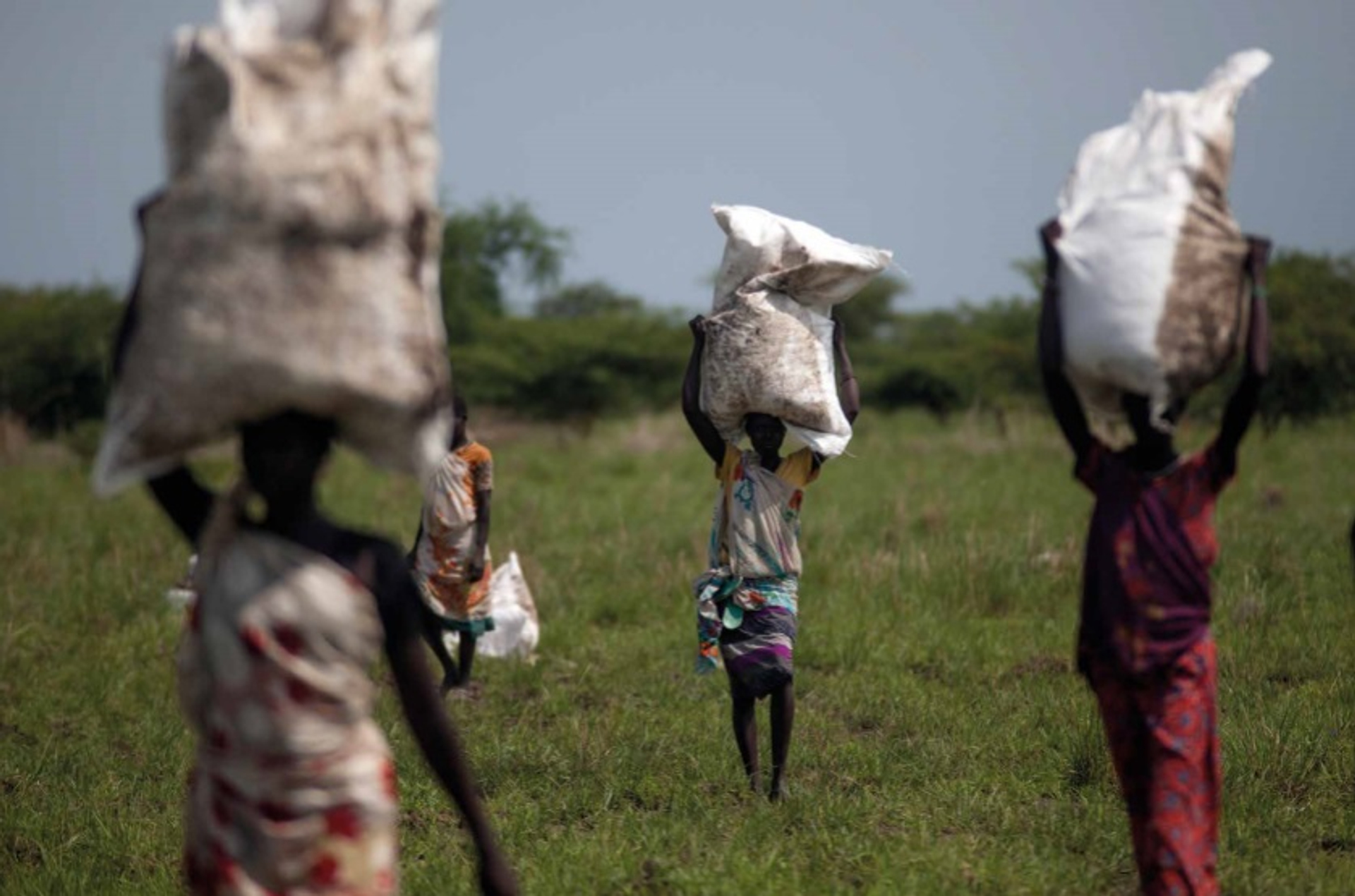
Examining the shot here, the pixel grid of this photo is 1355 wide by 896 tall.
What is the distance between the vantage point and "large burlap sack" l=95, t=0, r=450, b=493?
2.54 m

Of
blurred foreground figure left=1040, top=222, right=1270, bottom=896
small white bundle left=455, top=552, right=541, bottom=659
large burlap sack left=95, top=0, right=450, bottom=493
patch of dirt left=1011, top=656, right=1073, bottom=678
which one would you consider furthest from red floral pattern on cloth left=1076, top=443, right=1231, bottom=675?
small white bundle left=455, top=552, right=541, bottom=659

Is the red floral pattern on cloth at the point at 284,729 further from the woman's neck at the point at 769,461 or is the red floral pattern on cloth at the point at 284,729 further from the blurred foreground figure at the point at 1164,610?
the woman's neck at the point at 769,461

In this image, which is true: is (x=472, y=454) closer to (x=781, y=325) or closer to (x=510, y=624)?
(x=510, y=624)

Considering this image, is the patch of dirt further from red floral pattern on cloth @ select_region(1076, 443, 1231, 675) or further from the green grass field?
red floral pattern on cloth @ select_region(1076, 443, 1231, 675)

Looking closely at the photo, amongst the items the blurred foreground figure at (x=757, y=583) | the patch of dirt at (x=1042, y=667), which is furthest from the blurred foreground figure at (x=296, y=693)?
the patch of dirt at (x=1042, y=667)

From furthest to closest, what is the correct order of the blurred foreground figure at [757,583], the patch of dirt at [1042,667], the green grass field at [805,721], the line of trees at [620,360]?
the line of trees at [620,360], the patch of dirt at [1042,667], the blurred foreground figure at [757,583], the green grass field at [805,721]

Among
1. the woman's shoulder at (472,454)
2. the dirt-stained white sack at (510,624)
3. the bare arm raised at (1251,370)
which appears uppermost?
the bare arm raised at (1251,370)

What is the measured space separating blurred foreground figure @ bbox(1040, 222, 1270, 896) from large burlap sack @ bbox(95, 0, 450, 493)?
161cm

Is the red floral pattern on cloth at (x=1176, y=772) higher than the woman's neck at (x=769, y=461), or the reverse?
the woman's neck at (x=769, y=461)

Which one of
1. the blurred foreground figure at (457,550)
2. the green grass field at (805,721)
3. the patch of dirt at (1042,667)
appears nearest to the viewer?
the green grass field at (805,721)

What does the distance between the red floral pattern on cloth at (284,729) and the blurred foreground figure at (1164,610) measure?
5.75ft

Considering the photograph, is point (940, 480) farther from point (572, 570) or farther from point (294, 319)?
point (294, 319)

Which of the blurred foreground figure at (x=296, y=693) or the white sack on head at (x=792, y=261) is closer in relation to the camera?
the blurred foreground figure at (x=296, y=693)

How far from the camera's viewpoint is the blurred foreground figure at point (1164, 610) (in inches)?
134
